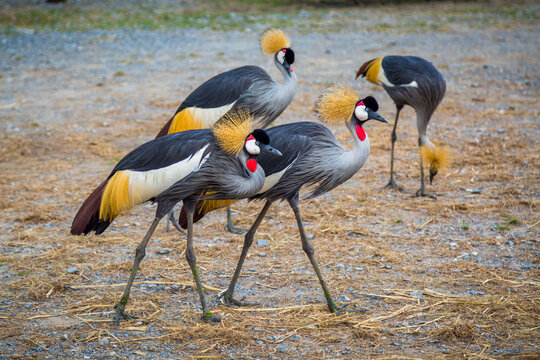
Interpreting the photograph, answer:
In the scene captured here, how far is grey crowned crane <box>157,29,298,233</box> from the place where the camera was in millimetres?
5453

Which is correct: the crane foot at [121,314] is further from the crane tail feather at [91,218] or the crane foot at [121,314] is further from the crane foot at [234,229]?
the crane foot at [234,229]

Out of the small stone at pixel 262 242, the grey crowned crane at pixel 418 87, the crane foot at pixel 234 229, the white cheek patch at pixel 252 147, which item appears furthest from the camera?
the grey crowned crane at pixel 418 87

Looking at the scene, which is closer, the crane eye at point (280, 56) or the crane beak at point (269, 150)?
the crane beak at point (269, 150)

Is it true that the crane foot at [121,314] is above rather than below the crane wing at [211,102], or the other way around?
below

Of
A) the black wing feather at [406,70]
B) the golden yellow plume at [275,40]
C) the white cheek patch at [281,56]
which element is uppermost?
the golden yellow plume at [275,40]

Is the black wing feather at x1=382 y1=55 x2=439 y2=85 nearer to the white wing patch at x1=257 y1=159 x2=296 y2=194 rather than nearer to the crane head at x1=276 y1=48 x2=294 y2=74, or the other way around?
the crane head at x1=276 y1=48 x2=294 y2=74

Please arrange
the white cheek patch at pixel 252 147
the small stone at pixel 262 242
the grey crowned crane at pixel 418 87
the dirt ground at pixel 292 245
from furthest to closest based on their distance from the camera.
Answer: the grey crowned crane at pixel 418 87 → the small stone at pixel 262 242 → the white cheek patch at pixel 252 147 → the dirt ground at pixel 292 245

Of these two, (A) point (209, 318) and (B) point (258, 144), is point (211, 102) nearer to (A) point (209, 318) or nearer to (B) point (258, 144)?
(B) point (258, 144)

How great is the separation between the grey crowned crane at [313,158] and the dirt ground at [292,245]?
1.43ft

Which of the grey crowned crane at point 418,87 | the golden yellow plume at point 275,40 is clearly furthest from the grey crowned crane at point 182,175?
the grey crowned crane at point 418,87

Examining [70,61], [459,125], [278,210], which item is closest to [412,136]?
[459,125]

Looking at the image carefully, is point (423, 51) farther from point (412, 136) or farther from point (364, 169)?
point (364, 169)

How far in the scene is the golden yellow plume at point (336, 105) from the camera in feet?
14.2

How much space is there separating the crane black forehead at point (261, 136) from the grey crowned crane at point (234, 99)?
1.54m
